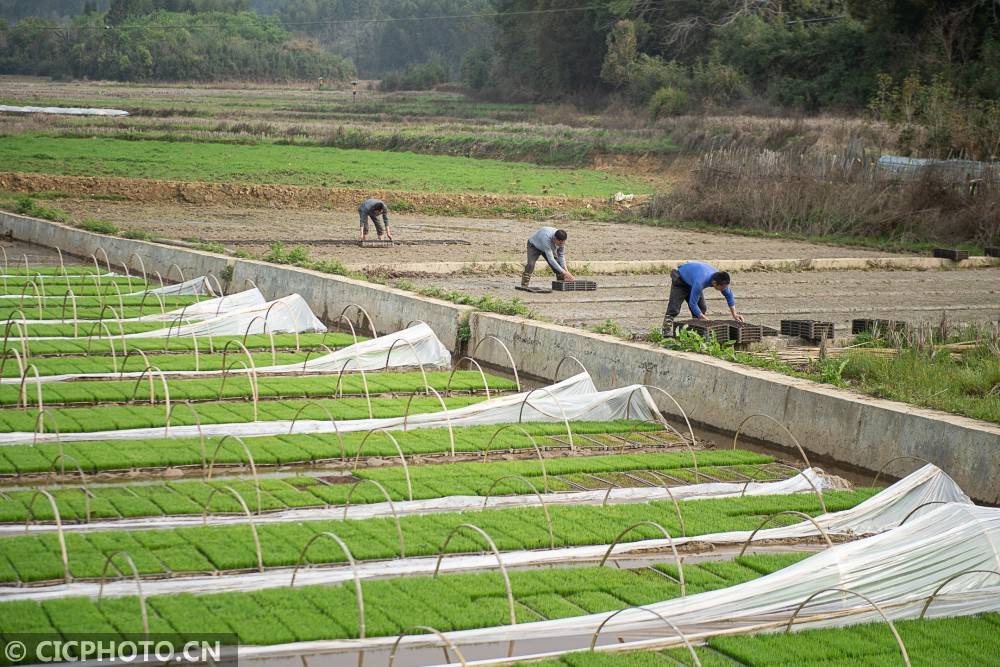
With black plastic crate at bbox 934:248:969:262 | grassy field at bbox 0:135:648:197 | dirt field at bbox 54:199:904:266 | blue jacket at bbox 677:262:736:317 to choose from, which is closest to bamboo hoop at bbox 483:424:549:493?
blue jacket at bbox 677:262:736:317

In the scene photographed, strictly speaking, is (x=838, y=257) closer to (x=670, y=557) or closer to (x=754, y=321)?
(x=754, y=321)

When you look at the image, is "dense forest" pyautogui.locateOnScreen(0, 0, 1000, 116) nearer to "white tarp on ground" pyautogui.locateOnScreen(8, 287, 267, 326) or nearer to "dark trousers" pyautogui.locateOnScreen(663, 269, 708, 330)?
"dark trousers" pyautogui.locateOnScreen(663, 269, 708, 330)

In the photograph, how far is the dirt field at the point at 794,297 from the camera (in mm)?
15422

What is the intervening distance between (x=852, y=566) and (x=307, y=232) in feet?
61.7

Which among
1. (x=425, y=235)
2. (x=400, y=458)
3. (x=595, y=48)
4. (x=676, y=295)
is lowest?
(x=425, y=235)

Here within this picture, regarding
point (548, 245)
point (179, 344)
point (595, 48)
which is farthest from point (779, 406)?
point (595, 48)

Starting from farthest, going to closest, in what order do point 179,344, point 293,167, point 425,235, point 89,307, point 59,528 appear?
point 293,167 → point 425,235 → point 89,307 → point 179,344 → point 59,528

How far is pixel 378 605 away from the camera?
620 cm

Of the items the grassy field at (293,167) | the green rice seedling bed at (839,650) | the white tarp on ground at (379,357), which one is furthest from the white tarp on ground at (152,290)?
the grassy field at (293,167)

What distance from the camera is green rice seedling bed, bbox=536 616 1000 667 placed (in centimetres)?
570

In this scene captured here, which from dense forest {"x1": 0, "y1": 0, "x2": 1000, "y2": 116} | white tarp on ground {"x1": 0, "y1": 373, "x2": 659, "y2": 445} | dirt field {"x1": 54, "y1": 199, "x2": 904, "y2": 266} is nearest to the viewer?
white tarp on ground {"x1": 0, "y1": 373, "x2": 659, "y2": 445}

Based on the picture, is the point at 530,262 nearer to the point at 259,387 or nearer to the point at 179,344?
the point at 179,344

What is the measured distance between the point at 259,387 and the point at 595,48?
182 ft

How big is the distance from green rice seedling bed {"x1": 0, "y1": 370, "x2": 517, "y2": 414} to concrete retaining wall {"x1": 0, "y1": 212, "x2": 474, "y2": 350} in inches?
62.0
